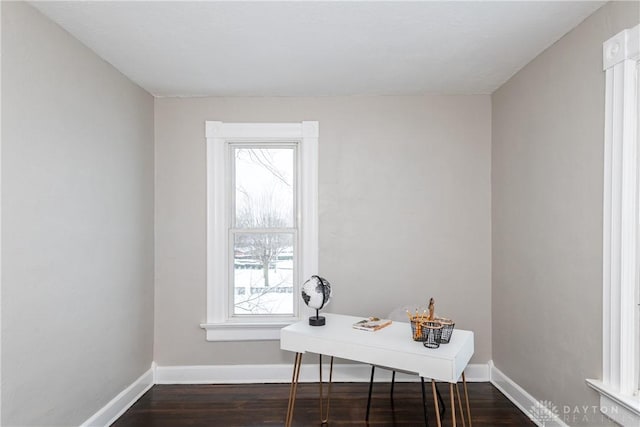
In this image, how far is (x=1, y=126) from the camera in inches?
78.4

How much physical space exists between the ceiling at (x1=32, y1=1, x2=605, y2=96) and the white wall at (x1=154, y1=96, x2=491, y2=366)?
0.88 ft

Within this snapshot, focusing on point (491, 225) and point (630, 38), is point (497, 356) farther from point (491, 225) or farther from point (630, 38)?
point (630, 38)

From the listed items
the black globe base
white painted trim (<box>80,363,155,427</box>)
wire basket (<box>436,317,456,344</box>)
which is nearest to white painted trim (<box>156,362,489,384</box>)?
white painted trim (<box>80,363,155,427</box>)

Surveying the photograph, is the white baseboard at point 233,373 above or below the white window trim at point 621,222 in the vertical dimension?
below

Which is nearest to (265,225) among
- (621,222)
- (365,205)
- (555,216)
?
(365,205)

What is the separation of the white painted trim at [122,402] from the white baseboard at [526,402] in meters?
3.01

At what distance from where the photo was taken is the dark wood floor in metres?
2.99

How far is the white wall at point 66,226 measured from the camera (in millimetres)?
2080

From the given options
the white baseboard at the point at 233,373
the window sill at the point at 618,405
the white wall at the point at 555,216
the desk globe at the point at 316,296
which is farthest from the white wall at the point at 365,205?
the window sill at the point at 618,405

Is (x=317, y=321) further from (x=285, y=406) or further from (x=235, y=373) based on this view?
(x=235, y=373)

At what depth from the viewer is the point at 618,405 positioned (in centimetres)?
209

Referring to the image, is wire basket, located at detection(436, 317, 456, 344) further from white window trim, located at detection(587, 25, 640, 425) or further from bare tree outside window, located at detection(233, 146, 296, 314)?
bare tree outside window, located at detection(233, 146, 296, 314)

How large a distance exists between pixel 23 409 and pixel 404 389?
2.70 metres

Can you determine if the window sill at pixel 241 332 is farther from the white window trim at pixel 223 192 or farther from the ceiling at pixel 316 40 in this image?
the ceiling at pixel 316 40
